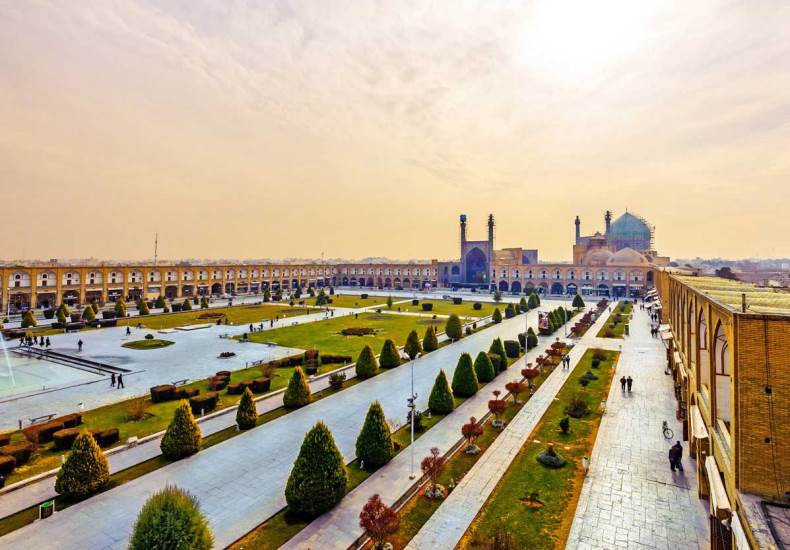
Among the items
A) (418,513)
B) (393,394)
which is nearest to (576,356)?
(393,394)

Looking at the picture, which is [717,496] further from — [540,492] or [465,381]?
[465,381]

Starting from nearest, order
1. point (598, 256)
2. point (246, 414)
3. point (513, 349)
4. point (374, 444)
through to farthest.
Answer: point (374, 444)
point (246, 414)
point (513, 349)
point (598, 256)

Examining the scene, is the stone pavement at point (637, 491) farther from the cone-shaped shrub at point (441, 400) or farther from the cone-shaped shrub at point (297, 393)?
the cone-shaped shrub at point (297, 393)

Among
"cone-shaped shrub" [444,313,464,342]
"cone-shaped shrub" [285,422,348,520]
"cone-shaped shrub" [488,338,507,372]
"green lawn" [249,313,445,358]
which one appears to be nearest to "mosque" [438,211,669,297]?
"green lawn" [249,313,445,358]

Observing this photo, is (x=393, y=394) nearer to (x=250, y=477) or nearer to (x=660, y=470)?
(x=250, y=477)

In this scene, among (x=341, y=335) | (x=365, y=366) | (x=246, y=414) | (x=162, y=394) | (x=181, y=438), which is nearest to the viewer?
Answer: (x=181, y=438)

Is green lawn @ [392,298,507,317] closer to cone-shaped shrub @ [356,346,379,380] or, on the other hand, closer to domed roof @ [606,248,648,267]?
cone-shaped shrub @ [356,346,379,380]

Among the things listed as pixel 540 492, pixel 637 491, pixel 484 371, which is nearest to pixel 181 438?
pixel 540 492
